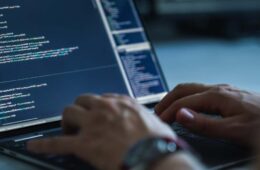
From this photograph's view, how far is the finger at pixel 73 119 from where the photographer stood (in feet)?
2.04

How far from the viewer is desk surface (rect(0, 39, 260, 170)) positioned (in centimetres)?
131

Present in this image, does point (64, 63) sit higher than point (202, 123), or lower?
higher

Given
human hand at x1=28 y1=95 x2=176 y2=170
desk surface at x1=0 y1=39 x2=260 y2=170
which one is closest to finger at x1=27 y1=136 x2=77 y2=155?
human hand at x1=28 y1=95 x2=176 y2=170

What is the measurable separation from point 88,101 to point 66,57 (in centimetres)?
24

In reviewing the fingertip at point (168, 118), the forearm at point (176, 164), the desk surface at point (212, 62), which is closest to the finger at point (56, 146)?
the forearm at point (176, 164)

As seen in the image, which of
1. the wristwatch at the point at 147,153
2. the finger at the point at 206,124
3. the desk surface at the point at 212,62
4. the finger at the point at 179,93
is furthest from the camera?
the desk surface at the point at 212,62

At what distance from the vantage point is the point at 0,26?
817mm

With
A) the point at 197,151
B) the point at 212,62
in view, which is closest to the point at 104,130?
the point at 197,151

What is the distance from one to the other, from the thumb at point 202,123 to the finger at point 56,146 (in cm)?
19

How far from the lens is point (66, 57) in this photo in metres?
0.87

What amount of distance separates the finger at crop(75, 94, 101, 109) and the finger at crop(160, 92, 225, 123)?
0.18m

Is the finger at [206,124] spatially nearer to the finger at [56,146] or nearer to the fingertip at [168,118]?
the fingertip at [168,118]

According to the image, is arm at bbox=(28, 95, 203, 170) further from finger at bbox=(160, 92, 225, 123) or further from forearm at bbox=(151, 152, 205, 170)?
finger at bbox=(160, 92, 225, 123)

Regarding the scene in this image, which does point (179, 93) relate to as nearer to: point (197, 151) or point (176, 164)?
point (197, 151)
